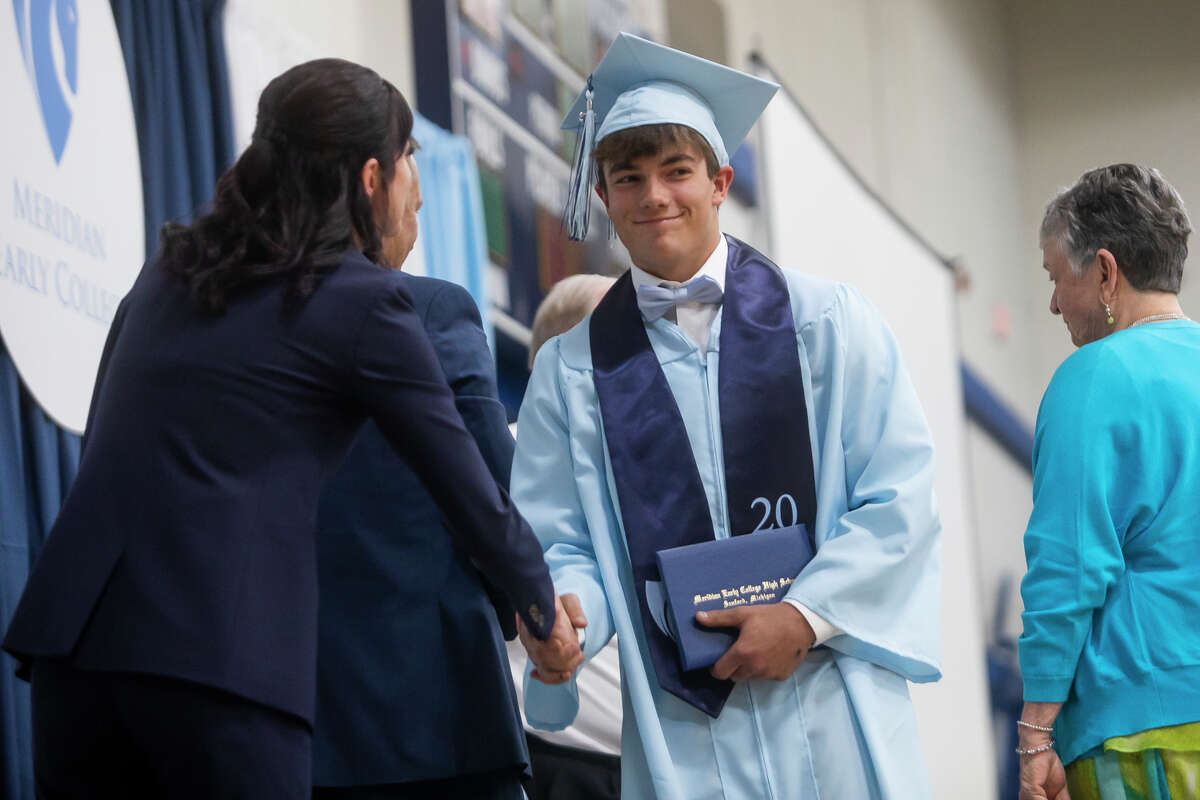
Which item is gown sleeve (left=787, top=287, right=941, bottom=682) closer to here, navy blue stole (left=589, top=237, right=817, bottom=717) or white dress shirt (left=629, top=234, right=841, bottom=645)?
navy blue stole (left=589, top=237, right=817, bottom=717)

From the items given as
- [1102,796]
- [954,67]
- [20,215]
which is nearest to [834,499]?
[1102,796]

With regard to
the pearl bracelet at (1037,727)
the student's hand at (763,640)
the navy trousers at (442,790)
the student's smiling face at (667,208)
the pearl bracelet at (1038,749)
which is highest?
the student's smiling face at (667,208)

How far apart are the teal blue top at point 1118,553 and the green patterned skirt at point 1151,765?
1.0 inches

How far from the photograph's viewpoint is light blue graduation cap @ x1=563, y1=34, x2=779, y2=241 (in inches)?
92.2

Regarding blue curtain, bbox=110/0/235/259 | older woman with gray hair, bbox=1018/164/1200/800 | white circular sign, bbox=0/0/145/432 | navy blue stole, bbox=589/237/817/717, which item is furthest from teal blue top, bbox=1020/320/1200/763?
blue curtain, bbox=110/0/235/259

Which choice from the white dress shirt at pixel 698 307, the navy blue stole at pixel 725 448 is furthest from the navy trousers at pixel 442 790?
the white dress shirt at pixel 698 307

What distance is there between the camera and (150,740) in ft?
5.38

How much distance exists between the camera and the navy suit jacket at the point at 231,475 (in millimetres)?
1647

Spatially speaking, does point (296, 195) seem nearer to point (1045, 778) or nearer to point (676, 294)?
point (676, 294)

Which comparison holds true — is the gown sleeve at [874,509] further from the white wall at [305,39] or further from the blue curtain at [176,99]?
the white wall at [305,39]

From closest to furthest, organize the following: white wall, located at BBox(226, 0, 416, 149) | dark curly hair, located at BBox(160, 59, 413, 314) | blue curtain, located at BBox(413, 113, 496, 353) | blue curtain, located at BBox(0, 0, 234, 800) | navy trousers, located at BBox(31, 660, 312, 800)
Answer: navy trousers, located at BBox(31, 660, 312, 800) < dark curly hair, located at BBox(160, 59, 413, 314) < blue curtain, located at BBox(0, 0, 234, 800) < white wall, located at BBox(226, 0, 416, 149) < blue curtain, located at BBox(413, 113, 496, 353)

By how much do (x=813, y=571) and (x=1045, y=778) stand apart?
0.63 metres

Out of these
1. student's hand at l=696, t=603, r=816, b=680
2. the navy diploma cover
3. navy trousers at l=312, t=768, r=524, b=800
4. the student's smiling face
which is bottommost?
navy trousers at l=312, t=768, r=524, b=800

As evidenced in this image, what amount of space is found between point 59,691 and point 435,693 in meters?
0.59
